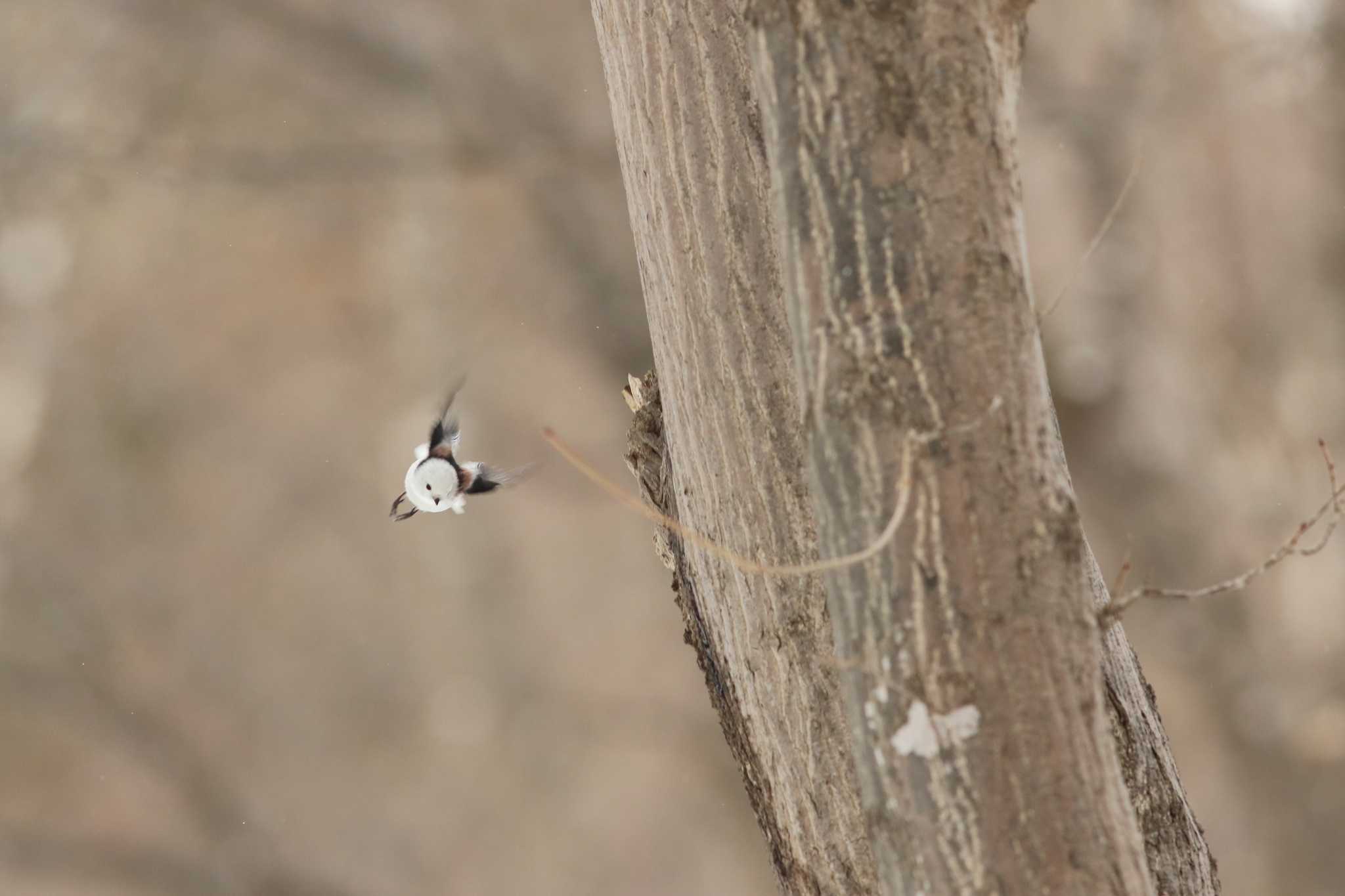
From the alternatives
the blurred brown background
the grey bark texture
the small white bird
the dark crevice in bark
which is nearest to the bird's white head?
the small white bird

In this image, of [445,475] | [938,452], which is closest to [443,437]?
[445,475]

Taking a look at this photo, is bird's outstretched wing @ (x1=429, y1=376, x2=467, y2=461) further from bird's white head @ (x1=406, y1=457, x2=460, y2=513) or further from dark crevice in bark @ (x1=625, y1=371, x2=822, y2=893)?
dark crevice in bark @ (x1=625, y1=371, x2=822, y2=893)

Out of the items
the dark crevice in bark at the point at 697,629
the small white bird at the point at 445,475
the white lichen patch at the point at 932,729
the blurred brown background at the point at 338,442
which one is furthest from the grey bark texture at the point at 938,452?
the blurred brown background at the point at 338,442

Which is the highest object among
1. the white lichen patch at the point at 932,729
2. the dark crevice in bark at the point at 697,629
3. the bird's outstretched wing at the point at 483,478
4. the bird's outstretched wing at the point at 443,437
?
the bird's outstretched wing at the point at 443,437

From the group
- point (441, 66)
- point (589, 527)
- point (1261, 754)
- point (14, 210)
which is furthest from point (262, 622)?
point (1261, 754)

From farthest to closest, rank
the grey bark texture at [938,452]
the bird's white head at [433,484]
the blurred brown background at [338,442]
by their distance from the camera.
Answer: the blurred brown background at [338,442] < the bird's white head at [433,484] < the grey bark texture at [938,452]

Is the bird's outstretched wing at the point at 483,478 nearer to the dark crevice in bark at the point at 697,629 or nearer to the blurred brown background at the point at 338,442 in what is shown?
the dark crevice in bark at the point at 697,629

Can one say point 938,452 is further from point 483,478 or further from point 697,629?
point 483,478
